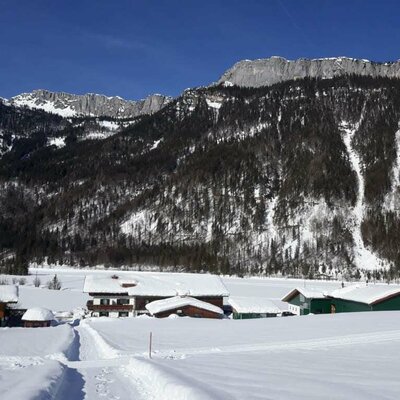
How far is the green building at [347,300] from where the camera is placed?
58250 millimetres

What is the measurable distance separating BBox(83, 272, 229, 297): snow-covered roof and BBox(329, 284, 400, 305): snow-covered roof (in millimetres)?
16179

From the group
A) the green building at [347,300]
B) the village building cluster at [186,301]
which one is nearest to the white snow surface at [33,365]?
the village building cluster at [186,301]

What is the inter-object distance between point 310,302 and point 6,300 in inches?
1562

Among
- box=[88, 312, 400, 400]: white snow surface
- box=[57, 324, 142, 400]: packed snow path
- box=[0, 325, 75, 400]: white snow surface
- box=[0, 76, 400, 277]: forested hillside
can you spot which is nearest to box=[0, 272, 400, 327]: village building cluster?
box=[88, 312, 400, 400]: white snow surface

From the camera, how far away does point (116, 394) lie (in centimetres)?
1353

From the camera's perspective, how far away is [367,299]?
58375mm

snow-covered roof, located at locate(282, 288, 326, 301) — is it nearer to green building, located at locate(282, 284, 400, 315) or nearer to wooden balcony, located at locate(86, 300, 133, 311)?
green building, located at locate(282, 284, 400, 315)

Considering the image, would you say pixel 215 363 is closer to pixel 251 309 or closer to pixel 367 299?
pixel 251 309

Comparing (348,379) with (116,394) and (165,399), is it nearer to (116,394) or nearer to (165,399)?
(165,399)

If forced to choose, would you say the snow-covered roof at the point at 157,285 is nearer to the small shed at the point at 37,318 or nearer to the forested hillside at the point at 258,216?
the small shed at the point at 37,318

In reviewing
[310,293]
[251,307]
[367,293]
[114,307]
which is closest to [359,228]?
[310,293]

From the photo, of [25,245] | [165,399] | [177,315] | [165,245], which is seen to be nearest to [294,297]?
[177,315]

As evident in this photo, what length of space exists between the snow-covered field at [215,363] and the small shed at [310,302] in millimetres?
20943

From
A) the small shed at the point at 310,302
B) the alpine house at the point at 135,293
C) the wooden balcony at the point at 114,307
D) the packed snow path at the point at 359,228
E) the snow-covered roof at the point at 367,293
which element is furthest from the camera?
the packed snow path at the point at 359,228
